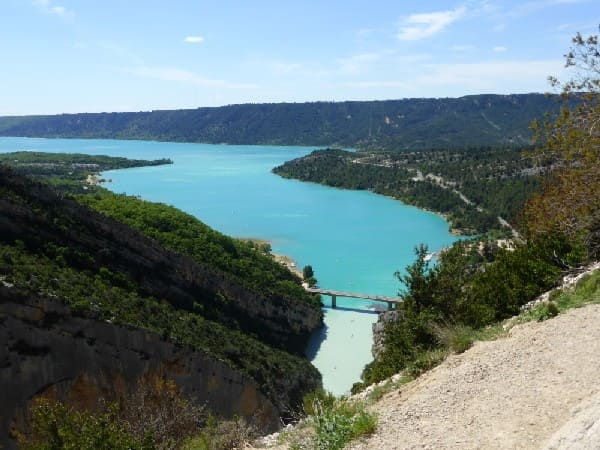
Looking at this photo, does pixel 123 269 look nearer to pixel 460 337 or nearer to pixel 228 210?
pixel 460 337

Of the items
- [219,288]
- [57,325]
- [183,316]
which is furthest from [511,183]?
[57,325]

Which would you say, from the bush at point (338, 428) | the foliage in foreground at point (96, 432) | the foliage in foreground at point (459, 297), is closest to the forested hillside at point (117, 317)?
the foliage in foreground at point (96, 432)

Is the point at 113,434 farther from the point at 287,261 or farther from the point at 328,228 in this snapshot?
the point at 328,228

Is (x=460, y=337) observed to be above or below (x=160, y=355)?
above

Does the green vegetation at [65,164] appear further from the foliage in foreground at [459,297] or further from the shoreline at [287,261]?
the foliage in foreground at [459,297]

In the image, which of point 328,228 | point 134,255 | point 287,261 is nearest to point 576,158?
point 134,255

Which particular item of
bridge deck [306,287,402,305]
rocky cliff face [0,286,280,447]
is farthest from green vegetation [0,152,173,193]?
rocky cliff face [0,286,280,447]
